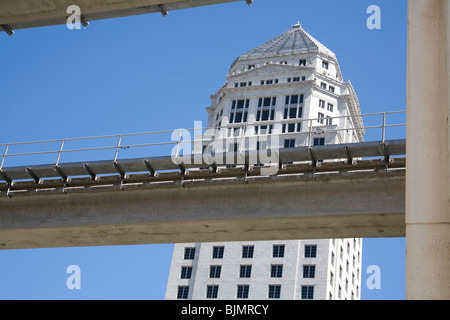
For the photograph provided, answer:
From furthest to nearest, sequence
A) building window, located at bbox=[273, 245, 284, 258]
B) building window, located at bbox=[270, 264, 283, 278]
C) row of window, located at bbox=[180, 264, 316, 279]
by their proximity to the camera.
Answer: building window, located at bbox=[273, 245, 284, 258] < building window, located at bbox=[270, 264, 283, 278] < row of window, located at bbox=[180, 264, 316, 279]

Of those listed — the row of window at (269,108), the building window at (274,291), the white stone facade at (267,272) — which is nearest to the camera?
the building window at (274,291)

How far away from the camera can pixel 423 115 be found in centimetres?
980

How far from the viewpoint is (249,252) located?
8300cm

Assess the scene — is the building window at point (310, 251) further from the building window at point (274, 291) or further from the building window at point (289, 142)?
the building window at point (289, 142)

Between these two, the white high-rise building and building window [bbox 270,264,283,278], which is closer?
the white high-rise building

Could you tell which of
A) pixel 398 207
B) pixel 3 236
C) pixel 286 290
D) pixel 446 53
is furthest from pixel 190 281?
pixel 446 53

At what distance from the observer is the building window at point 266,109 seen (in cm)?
10088

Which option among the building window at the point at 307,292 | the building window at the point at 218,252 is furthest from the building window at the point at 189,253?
the building window at the point at 307,292

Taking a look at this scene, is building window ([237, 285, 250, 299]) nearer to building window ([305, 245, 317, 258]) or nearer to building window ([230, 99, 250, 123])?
building window ([305, 245, 317, 258])

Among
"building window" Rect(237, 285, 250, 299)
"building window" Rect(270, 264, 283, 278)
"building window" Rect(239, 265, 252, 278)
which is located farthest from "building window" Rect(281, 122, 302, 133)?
"building window" Rect(237, 285, 250, 299)

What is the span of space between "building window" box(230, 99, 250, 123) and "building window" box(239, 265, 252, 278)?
27.3 m

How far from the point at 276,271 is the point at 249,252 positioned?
4.64 m

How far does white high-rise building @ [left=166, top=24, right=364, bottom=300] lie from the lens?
7931cm

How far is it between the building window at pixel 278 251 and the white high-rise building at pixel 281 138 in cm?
12
